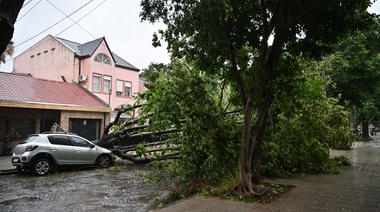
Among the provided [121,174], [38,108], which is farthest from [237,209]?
[38,108]

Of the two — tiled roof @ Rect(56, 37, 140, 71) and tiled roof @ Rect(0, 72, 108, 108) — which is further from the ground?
tiled roof @ Rect(56, 37, 140, 71)

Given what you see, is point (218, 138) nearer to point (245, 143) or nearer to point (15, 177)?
point (245, 143)

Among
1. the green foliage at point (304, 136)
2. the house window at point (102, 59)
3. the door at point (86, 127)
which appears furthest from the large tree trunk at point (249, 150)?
the house window at point (102, 59)

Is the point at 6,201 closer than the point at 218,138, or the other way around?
the point at 6,201

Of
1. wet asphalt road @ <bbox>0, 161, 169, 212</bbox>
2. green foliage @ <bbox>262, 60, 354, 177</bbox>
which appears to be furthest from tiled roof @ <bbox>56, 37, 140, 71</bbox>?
green foliage @ <bbox>262, 60, 354, 177</bbox>

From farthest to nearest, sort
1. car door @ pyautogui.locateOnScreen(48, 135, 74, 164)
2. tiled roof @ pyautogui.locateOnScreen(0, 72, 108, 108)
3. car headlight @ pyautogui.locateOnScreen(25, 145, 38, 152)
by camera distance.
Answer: tiled roof @ pyautogui.locateOnScreen(0, 72, 108, 108) → car door @ pyautogui.locateOnScreen(48, 135, 74, 164) → car headlight @ pyautogui.locateOnScreen(25, 145, 38, 152)

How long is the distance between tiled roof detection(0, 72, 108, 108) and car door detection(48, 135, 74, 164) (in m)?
6.41

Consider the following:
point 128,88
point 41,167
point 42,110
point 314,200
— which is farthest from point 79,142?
point 128,88

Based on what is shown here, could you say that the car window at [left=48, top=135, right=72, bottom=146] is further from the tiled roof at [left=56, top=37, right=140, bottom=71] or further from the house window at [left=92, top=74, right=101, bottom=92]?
the tiled roof at [left=56, top=37, right=140, bottom=71]

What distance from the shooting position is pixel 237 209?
596 cm

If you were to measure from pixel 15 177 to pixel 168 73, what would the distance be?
7125 mm

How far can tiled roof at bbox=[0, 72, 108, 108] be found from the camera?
17.4 m

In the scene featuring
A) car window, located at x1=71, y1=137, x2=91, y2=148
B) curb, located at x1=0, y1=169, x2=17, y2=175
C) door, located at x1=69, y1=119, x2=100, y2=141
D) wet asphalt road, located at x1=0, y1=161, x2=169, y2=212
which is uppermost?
door, located at x1=69, y1=119, x2=100, y2=141

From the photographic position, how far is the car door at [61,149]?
11612 mm
